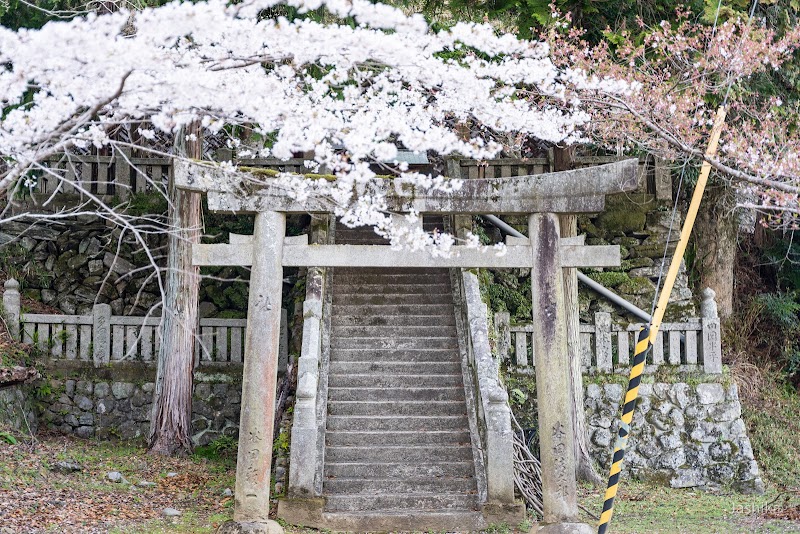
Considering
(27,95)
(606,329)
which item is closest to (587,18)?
(606,329)

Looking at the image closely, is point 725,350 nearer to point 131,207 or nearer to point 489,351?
point 489,351

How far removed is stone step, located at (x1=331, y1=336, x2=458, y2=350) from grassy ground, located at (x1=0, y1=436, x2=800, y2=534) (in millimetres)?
2296

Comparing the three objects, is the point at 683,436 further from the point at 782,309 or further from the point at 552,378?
the point at 552,378

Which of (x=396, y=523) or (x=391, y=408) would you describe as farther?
(x=391, y=408)

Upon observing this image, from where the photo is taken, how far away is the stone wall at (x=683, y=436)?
38.8 ft

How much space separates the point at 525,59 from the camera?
9.92 meters

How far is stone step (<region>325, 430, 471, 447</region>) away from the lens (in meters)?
9.97

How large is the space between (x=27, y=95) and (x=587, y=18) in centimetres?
751

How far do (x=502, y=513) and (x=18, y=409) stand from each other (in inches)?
287

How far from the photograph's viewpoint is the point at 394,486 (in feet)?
31.0

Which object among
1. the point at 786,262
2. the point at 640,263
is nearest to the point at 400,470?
the point at 640,263

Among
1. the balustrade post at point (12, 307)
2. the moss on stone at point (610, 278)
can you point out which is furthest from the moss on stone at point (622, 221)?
the balustrade post at point (12, 307)

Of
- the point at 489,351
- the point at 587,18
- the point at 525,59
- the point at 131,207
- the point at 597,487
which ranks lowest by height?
the point at 597,487

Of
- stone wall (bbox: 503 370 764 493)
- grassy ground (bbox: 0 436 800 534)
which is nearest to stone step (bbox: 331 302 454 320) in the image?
stone wall (bbox: 503 370 764 493)
